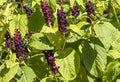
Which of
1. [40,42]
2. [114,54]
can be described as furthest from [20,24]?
[114,54]

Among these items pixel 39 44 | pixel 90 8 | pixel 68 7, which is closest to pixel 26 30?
pixel 39 44

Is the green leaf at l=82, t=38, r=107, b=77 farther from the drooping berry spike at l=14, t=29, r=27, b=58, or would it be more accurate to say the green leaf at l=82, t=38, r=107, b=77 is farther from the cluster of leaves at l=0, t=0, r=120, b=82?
the drooping berry spike at l=14, t=29, r=27, b=58

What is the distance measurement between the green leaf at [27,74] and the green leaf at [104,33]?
1.73ft

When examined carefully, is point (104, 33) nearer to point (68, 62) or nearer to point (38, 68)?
point (68, 62)

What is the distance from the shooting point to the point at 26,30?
8.23 ft

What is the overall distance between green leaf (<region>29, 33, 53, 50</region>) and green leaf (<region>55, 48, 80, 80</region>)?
0.09 m

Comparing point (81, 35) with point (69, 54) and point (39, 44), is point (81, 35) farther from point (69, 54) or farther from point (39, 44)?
point (39, 44)

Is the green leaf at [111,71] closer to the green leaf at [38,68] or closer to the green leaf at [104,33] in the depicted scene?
the green leaf at [104,33]

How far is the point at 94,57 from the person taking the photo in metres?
2.33

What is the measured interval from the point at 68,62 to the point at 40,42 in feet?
0.83

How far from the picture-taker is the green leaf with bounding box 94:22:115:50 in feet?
7.14

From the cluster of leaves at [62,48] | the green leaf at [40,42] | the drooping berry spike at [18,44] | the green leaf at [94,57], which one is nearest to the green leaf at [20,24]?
the cluster of leaves at [62,48]

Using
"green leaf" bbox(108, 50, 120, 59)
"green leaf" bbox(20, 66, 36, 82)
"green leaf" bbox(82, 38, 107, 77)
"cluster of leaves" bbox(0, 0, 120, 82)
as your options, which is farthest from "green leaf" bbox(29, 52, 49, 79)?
"green leaf" bbox(108, 50, 120, 59)

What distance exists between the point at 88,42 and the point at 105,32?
20 cm
